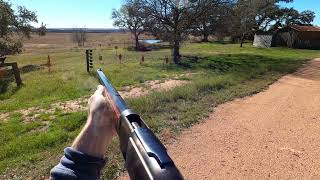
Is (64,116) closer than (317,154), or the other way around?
(317,154)

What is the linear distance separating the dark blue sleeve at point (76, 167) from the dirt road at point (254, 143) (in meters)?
4.74

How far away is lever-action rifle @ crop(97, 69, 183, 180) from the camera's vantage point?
3.25 feet

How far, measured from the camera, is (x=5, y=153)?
723cm

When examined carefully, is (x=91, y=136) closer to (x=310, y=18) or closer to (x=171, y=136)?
(x=171, y=136)

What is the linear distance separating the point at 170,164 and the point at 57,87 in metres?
14.9

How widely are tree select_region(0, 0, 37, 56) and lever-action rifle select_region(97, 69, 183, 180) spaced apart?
2772 cm

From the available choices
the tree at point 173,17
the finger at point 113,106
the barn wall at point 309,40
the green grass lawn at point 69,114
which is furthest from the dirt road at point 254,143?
the barn wall at point 309,40

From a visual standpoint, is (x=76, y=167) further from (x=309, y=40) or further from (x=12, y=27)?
(x=309, y=40)

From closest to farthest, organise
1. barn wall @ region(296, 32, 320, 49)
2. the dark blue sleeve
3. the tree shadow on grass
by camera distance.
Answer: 1. the dark blue sleeve
2. the tree shadow on grass
3. barn wall @ region(296, 32, 320, 49)

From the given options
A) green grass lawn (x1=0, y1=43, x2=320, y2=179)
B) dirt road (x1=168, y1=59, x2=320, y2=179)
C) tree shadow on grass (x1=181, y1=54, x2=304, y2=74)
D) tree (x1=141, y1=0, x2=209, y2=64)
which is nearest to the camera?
dirt road (x1=168, y1=59, x2=320, y2=179)

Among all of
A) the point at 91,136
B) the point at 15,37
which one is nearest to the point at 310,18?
the point at 15,37

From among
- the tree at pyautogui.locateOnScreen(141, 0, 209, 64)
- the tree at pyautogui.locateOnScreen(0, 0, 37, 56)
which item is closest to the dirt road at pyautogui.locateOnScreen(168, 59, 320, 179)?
the tree at pyautogui.locateOnScreen(141, 0, 209, 64)

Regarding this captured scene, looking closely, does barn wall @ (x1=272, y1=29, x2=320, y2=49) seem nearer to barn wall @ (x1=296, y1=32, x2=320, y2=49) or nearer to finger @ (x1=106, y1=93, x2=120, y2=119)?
barn wall @ (x1=296, y1=32, x2=320, y2=49)

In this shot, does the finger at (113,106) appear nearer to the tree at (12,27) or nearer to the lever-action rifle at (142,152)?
the lever-action rifle at (142,152)
